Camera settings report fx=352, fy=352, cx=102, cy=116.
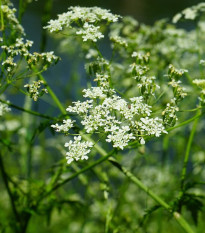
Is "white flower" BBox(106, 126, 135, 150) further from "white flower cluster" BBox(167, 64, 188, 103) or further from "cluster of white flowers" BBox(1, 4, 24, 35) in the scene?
"cluster of white flowers" BBox(1, 4, 24, 35)

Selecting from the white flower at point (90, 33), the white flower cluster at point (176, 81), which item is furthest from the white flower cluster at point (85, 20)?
the white flower cluster at point (176, 81)

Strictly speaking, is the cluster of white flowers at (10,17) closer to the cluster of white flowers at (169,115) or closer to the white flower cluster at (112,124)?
the white flower cluster at (112,124)

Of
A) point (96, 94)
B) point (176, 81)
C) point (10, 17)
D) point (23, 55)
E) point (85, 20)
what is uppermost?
point (10, 17)

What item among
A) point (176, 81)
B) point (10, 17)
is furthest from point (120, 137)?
point (10, 17)

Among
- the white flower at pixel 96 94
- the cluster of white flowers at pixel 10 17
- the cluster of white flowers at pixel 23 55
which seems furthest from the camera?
the cluster of white flowers at pixel 10 17

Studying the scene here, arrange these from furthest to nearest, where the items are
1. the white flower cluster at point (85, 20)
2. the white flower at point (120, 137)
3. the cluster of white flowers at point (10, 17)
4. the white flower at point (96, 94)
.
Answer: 1. the cluster of white flowers at point (10, 17)
2. the white flower cluster at point (85, 20)
3. the white flower at point (96, 94)
4. the white flower at point (120, 137)

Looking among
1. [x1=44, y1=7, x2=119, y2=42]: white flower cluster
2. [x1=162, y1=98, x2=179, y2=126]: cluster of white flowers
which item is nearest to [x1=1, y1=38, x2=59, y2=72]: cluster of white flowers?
[x1=44, y1=7, x2=119, y2=42]: white flower cluster

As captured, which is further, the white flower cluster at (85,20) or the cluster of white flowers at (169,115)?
the white flower cluster at (85,20)

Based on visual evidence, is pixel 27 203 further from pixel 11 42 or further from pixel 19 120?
pixel 19 120

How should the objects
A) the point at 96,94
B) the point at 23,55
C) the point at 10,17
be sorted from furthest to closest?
the point at 10,17 → the point at 23,55 → the point at 96,94

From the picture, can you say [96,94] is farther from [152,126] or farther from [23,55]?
[23,55]

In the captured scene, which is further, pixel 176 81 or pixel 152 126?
pixel 176 81
